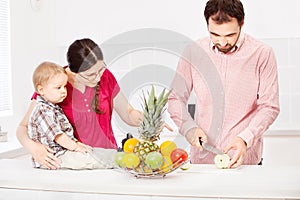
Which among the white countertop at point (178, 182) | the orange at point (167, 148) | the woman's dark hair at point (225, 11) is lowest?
the white countertop at point (178, 182)


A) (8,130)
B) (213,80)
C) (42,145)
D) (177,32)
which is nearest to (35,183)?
(42,145)

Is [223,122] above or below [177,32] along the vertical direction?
below

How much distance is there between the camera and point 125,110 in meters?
1.89

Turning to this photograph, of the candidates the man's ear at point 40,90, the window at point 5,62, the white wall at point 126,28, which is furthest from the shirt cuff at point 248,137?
the window at point 5,62

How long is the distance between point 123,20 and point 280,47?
992 millimetres

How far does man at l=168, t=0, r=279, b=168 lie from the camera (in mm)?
1836

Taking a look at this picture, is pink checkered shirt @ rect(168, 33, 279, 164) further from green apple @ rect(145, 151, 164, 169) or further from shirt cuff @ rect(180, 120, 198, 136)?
green apple @ rect(145, 151, 164, 169)

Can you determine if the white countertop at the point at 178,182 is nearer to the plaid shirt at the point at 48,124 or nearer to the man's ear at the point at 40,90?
the plaid shirt at the point at 48,124

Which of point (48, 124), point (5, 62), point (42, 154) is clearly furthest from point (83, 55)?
point (5, 62)

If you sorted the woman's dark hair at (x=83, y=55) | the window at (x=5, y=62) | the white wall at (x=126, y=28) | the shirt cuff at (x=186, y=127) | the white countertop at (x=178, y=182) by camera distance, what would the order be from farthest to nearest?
the white wall at (x=126, y=28) → the window at (x=5, y=62) → the shirt cuff at (x=186, y=127) → the woman's dark hair at (x=83, y=55) → the white countertop at (x=178, y=182)

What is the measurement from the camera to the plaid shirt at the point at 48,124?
177 centimetres

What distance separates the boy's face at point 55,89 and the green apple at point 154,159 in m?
0.42

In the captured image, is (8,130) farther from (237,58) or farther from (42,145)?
(237,58)

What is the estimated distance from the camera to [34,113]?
1.80 meters
